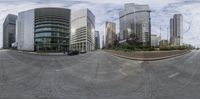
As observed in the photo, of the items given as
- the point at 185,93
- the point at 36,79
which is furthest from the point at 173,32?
the point at 36,79

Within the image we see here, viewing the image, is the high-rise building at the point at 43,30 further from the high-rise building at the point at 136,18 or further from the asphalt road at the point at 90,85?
the high-rise building at the point at 136,18

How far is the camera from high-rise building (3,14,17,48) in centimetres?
491

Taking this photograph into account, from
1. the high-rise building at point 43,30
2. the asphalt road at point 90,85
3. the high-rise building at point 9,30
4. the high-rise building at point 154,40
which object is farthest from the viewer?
the high-rise building at point 154,40

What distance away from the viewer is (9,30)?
5.09m

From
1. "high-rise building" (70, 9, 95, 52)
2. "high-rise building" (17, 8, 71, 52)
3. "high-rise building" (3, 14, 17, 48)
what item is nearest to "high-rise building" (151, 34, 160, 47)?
"high-rise building" (70, 9, 95, 52)

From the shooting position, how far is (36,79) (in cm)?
500

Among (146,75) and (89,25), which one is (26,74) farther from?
(146,75)

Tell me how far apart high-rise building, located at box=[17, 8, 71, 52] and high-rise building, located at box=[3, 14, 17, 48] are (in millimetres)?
209

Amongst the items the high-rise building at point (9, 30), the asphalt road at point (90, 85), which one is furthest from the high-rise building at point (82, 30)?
the high-rise building at point (9, 30)

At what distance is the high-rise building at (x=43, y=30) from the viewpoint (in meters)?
4.56

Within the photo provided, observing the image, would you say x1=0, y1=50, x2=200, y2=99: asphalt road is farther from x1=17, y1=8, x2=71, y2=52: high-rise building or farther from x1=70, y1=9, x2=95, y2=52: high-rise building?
x1=70, y1=9, x2=95, y2=52: high-rise building

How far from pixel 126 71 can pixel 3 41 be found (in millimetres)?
2756

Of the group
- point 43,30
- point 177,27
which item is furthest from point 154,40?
point 43,30

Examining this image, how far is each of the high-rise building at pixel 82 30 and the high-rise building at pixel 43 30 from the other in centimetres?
13
